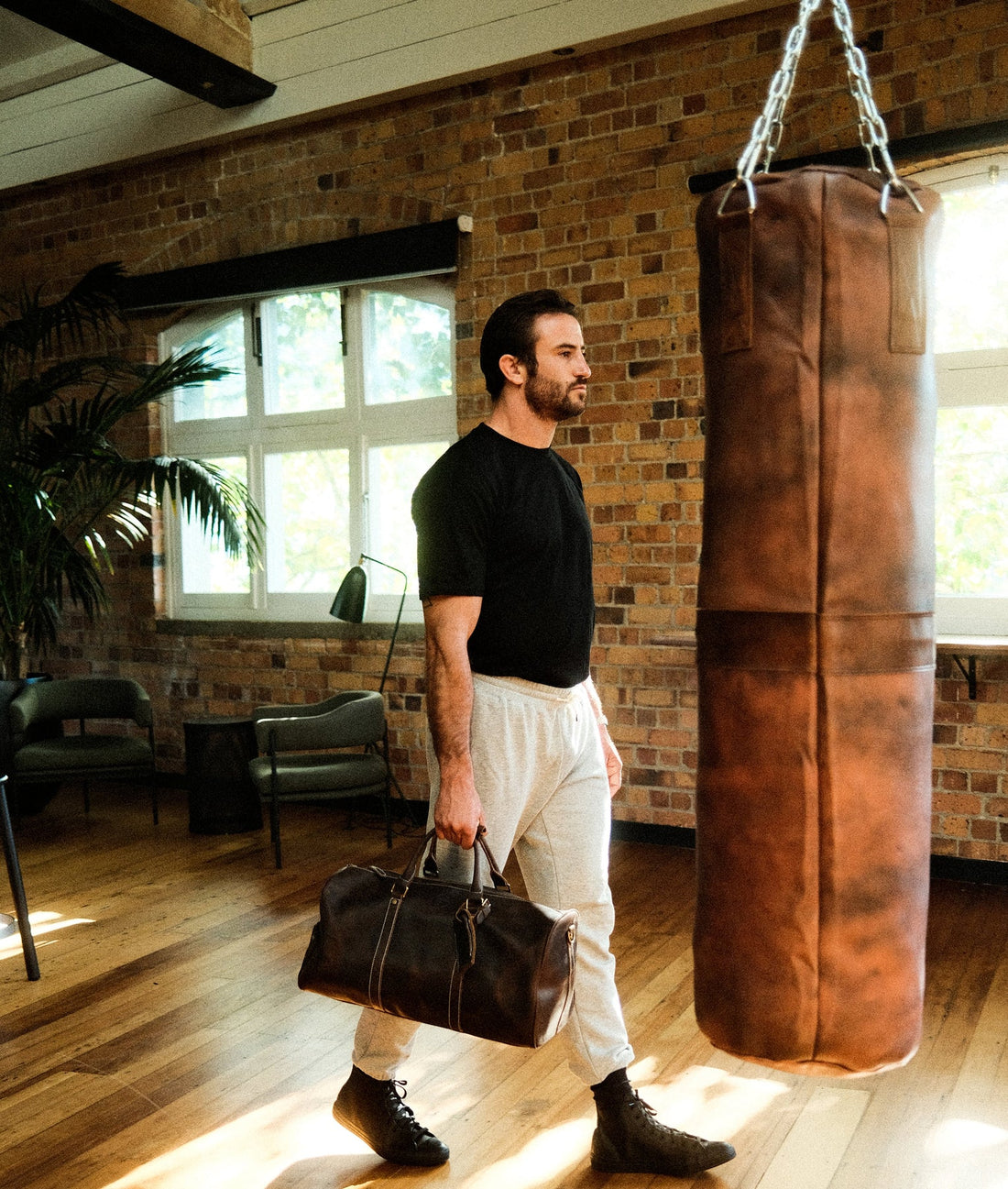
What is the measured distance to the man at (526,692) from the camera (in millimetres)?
1968

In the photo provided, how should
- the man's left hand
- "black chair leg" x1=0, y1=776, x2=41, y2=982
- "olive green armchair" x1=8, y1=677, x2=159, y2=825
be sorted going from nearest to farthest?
the man's left hand < "black chair leg" x1=0, y1=776, x2=41, y2=982 < "olive green armchair" x1=8, y1=677, x2=159, y2=825

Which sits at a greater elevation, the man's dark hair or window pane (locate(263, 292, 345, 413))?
window pane (locate(263, 292, 345, 413))

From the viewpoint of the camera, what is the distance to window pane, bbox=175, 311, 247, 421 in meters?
5.74

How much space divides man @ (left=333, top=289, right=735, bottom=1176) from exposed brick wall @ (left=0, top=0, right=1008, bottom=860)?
2.31 m

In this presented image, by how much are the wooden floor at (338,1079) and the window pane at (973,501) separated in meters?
1.11

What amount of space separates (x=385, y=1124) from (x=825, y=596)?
5.11ft

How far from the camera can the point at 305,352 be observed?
5.55m

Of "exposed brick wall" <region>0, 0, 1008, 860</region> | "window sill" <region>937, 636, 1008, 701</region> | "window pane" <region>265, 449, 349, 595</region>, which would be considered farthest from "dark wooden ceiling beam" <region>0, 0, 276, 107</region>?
"window sill" <region>937, 636, 1008, 701</region>

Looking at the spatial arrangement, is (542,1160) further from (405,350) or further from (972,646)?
(405,350)

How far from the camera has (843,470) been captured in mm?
1122

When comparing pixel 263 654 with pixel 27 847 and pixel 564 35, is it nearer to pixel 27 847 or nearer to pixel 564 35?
pixel 27 847

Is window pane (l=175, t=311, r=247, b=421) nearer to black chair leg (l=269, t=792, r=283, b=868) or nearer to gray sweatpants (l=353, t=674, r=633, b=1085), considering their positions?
black chair leg (l=269, t=792, r=283, b=868)

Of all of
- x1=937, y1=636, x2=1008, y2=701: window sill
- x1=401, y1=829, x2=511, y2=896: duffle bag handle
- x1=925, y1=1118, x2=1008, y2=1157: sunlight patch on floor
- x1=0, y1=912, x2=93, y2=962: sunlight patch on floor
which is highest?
x1=937, y1=636, x2=1008, y2=701: window sill

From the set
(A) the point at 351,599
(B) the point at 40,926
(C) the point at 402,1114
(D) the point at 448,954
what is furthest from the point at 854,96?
(A) the point at 351,599
